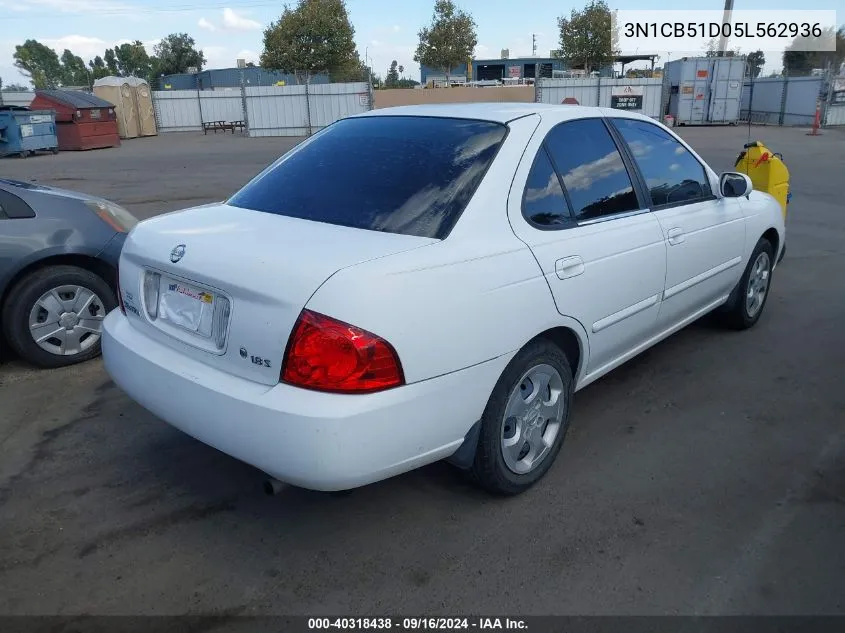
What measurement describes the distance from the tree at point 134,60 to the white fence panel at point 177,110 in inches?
2834

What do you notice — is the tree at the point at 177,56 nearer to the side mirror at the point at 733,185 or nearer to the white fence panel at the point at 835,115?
the white fence panel at the point at 835,115

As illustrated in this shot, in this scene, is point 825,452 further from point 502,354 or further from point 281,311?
point 281,311

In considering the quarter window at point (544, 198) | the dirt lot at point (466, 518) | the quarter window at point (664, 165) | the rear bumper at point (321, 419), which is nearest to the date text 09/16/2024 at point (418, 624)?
the dirt lot at point (466, 518)

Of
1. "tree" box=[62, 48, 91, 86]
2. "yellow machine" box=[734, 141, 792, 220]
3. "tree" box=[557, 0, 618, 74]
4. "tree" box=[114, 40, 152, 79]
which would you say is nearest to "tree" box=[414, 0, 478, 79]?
"tree" box=[557, 0, 618, 74]

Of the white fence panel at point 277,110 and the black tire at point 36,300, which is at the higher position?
the white fence panel at point 277,110

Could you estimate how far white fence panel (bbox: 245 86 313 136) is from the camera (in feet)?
98.2

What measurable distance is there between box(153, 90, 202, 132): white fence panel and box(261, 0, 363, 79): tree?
1104 cm

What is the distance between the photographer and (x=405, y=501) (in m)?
3.16

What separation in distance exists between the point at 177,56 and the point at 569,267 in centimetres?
9637

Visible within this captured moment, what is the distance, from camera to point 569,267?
3088mm

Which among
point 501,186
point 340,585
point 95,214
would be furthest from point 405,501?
point 95,214

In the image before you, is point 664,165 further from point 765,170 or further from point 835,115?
point 835,115

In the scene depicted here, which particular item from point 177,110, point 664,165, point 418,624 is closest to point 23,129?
point 177,110

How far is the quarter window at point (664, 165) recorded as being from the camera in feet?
12.8
